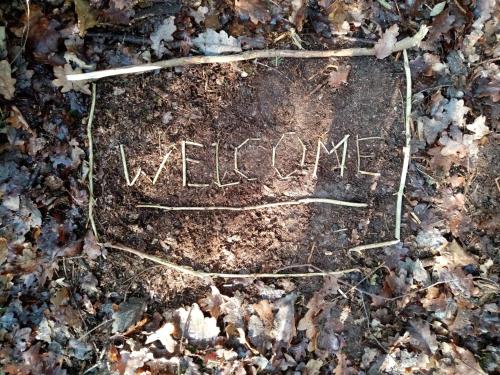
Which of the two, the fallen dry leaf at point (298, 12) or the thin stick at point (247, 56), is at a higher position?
the fallen dry leaf at point (298, 12)

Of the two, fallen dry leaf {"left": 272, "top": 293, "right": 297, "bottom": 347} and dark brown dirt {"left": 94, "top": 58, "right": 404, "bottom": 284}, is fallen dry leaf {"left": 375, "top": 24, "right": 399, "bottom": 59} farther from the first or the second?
fallen dry leaf {"left": 272, "top": 293, "right": 297, "bottom": 347}

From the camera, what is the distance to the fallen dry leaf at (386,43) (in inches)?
122

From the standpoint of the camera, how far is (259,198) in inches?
124

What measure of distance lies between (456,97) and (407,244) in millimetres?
1148

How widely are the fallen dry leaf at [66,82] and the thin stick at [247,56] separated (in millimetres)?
29

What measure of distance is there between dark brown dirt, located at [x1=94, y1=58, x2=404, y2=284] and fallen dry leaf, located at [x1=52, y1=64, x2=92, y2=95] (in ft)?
0.44

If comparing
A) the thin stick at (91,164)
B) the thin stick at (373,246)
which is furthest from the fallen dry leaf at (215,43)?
the thin stick at (373,246)

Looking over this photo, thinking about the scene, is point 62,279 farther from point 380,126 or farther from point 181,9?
point 380,126

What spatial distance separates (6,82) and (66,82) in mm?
383

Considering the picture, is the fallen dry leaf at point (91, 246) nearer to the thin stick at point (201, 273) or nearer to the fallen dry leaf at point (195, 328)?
the thin stick at point (201, 273)

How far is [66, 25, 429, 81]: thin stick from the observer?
300 cm

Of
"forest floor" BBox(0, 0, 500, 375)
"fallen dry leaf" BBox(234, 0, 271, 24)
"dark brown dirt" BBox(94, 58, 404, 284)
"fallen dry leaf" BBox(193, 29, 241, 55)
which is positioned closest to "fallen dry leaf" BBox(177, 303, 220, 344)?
"forest floor" BBox(0, 0, 500, 375)

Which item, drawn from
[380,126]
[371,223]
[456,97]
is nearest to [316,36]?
[380,126]

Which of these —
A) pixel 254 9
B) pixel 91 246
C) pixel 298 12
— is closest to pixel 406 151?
pixel 298 12
